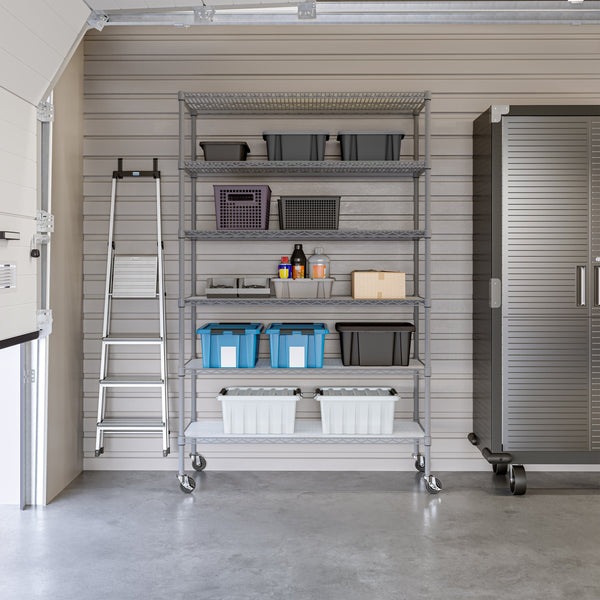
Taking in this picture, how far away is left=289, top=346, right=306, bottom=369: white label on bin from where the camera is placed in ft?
14.5

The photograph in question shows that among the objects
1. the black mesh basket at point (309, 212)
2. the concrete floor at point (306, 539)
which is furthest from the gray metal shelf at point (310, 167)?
the concrete floor at point (306, 539)

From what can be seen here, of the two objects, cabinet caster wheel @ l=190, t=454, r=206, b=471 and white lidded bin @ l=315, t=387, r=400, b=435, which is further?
cabinet caster wheel @ l=190, t=454, r=206, b=471

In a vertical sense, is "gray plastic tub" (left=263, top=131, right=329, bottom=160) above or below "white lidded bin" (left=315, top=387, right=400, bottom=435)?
above

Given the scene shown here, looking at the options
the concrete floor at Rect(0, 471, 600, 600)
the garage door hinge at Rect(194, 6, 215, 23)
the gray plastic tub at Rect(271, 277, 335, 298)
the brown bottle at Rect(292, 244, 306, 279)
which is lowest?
the concrete floor at Rect(0, 471, 600, 600)

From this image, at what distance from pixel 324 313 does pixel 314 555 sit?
1998 millimetres

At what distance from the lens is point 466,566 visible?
333cm

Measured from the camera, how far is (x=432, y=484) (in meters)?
4.39

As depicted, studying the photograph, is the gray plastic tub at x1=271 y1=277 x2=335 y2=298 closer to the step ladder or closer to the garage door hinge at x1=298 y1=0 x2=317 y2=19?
the step ladder

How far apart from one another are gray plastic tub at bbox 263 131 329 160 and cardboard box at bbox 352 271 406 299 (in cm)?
95

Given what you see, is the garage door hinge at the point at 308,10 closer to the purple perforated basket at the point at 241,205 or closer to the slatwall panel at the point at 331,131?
the slatwall panel at the point at 331,131

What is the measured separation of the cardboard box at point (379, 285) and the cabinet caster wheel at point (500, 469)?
1.56 meters

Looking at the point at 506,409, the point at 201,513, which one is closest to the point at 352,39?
the point at 506,409

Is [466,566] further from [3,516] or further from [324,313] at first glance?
[3,516]

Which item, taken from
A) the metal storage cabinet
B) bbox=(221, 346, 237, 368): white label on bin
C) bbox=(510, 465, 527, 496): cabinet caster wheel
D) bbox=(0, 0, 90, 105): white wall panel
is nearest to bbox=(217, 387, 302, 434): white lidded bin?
bbox=(221, 346, 237, 368): white label on bin
